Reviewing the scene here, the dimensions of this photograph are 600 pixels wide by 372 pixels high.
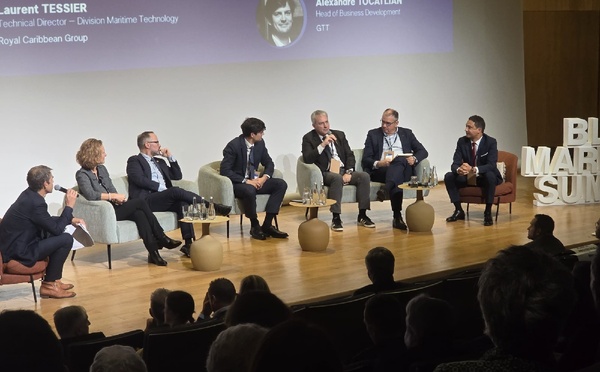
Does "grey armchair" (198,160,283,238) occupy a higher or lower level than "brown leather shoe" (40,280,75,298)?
higher

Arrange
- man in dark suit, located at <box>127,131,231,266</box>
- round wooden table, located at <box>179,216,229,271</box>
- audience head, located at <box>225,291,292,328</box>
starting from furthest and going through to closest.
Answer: man in dark suit, located at <box>127,131,231,266</box>, round wooden table, located at <box>179,216,229,271</box>, audience head, located at <box>225,291,292,328</box>

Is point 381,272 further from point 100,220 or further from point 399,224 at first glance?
point 399,224

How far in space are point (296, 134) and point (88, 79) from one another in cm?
265

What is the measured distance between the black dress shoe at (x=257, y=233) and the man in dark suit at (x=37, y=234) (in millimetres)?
2359

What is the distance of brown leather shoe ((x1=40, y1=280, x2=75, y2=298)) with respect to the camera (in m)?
7.07

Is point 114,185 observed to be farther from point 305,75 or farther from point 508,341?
point 508,341

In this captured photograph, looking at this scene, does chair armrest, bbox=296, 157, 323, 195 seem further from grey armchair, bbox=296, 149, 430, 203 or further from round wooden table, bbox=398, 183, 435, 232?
round wooden table, bbox=398, 183, 435, 232

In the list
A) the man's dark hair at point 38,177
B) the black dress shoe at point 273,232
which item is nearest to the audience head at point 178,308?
the man's dark hair at point 38,177

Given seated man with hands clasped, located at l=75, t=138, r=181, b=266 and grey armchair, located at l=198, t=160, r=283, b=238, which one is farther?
grey armchair, located at l=198, t=160, r=283, b=238

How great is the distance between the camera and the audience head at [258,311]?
9.04ft

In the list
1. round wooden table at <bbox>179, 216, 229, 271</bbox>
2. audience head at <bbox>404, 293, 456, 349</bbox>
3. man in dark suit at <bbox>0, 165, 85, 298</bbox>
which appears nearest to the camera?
audience head at <bbox>404, 293, 456, 349</bbox>

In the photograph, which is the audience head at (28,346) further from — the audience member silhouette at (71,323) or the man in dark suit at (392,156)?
the man in dark suit at (392,156)

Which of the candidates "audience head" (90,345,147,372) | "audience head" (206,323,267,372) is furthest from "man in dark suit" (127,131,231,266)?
"audience head" (206,323,267,372)

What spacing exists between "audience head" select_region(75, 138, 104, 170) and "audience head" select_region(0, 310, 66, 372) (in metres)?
5.51
